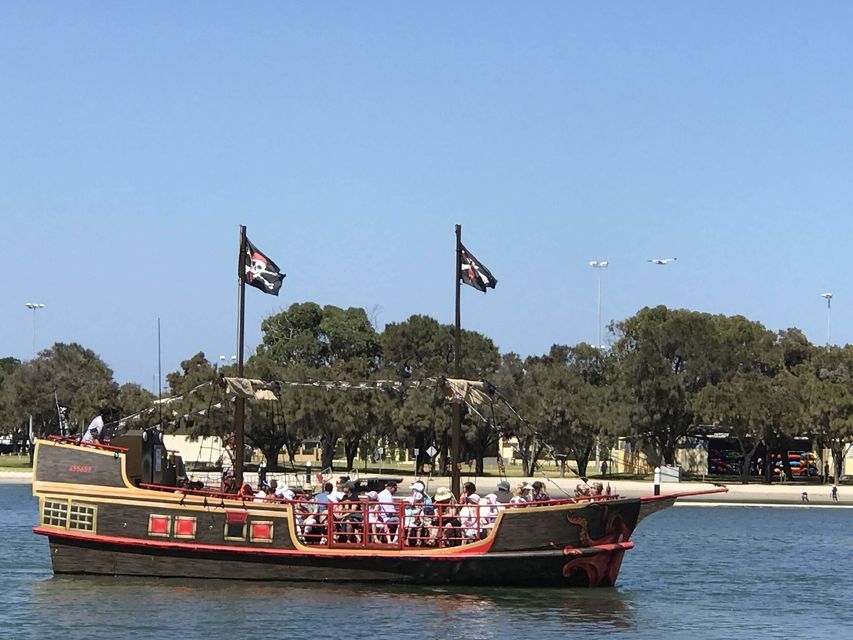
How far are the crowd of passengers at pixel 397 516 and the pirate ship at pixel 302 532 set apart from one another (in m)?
0.04

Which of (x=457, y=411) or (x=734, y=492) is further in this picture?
(x=734, y=492)

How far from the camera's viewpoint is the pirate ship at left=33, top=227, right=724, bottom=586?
107ft

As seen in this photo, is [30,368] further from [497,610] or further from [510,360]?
[497,610]

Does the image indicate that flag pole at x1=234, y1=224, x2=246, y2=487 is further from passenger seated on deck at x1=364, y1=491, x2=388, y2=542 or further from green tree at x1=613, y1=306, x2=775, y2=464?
green tree at x1=613, y1=306, x2=775, y2=464

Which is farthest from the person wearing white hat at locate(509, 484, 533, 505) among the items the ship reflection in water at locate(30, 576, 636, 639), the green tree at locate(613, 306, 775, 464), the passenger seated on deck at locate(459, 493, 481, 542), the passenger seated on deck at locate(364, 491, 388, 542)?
the green tree at locate(613, 306, 775, 464)

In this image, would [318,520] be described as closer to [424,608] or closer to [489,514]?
[424,608]

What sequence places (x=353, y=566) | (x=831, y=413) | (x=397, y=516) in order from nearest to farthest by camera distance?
(x=397, y=516) < (x=353, y=566) < (x=831, y=413)

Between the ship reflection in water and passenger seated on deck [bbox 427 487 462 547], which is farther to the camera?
passenger seated on deck [bbox 427 487 462 547]

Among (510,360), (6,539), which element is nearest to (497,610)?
(6,539)

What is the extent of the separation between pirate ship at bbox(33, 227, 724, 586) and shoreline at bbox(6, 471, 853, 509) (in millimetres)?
40359

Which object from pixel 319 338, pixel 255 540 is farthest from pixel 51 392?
pixel 255 540

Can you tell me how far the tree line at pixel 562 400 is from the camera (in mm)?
88188

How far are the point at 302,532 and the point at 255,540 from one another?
3.46ft

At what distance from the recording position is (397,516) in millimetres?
32656
